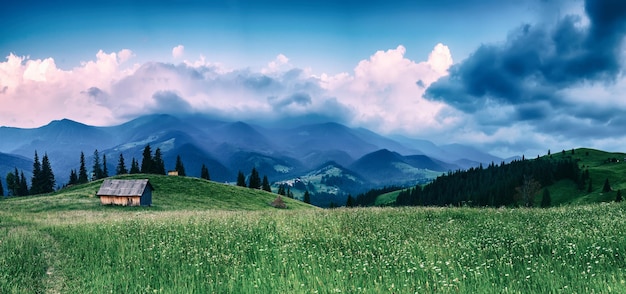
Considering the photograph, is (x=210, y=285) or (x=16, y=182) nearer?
(x=210, y=285)

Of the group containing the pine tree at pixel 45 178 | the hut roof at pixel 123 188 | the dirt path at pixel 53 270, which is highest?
the pine tree at pixel 45 178

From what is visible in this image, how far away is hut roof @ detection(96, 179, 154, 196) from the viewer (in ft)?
219

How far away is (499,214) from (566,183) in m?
185

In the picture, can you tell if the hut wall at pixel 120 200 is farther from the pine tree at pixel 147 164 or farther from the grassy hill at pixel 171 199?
the pine tree at pixel 147 164

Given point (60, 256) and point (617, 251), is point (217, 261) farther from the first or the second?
point (617, 251)

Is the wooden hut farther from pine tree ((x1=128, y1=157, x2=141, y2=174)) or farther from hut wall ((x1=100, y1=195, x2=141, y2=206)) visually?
A: pine tree ((x1=128, y1=157, x2=141, y2=174))

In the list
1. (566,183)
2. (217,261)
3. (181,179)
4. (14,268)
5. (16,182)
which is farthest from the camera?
(566,183)

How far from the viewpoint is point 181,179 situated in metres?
93.8

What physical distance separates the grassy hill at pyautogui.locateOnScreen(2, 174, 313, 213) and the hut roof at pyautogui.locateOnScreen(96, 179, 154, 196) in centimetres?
268

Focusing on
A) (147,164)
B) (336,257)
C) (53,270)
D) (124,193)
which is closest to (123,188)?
(124,193)

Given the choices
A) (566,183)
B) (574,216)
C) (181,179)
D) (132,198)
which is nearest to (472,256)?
(574,216)

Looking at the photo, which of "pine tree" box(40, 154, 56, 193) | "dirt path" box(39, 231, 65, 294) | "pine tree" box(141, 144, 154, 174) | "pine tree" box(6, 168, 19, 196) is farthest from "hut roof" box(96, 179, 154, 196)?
"pine tree" box(6, 168, 19, 196)

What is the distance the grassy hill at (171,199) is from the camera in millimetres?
59438

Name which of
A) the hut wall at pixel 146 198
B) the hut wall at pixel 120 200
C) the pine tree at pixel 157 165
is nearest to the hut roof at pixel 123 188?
the hut wall at pixel 120 200
